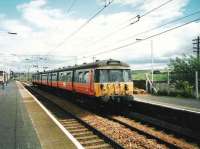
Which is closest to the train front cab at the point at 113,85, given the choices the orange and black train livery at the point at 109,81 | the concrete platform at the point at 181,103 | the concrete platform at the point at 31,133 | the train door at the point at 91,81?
the orange and black train livery at the point at 109,81

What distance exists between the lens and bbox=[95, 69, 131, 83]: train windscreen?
1678cm

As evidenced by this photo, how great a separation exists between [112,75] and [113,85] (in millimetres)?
625

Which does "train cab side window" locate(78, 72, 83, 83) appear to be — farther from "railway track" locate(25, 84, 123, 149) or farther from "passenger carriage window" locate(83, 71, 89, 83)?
"railway track" locate(25, 84, 123, 149)

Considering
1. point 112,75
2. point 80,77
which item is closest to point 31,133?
point 112,75

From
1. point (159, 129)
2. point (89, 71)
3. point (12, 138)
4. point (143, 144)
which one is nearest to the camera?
point (143, 144)

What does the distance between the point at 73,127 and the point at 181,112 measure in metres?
4.76

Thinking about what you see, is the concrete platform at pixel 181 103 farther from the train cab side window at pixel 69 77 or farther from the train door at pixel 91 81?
the train cab side window at pixel 69 77

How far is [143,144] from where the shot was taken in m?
9.77

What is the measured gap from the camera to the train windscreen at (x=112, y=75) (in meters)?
16.8

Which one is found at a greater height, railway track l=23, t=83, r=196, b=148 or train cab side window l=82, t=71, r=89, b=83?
train cab side window l=82, t=71, r=89, b=83

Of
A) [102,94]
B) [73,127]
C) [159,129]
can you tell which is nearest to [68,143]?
[73,127]

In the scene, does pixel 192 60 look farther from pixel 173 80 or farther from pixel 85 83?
pixel 85 83

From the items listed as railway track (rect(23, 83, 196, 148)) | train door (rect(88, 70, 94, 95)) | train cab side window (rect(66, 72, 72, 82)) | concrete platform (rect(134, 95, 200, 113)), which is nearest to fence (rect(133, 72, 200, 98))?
concrete platform (rect(134, 95, 200, 113))

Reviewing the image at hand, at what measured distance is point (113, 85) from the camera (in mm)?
16812
